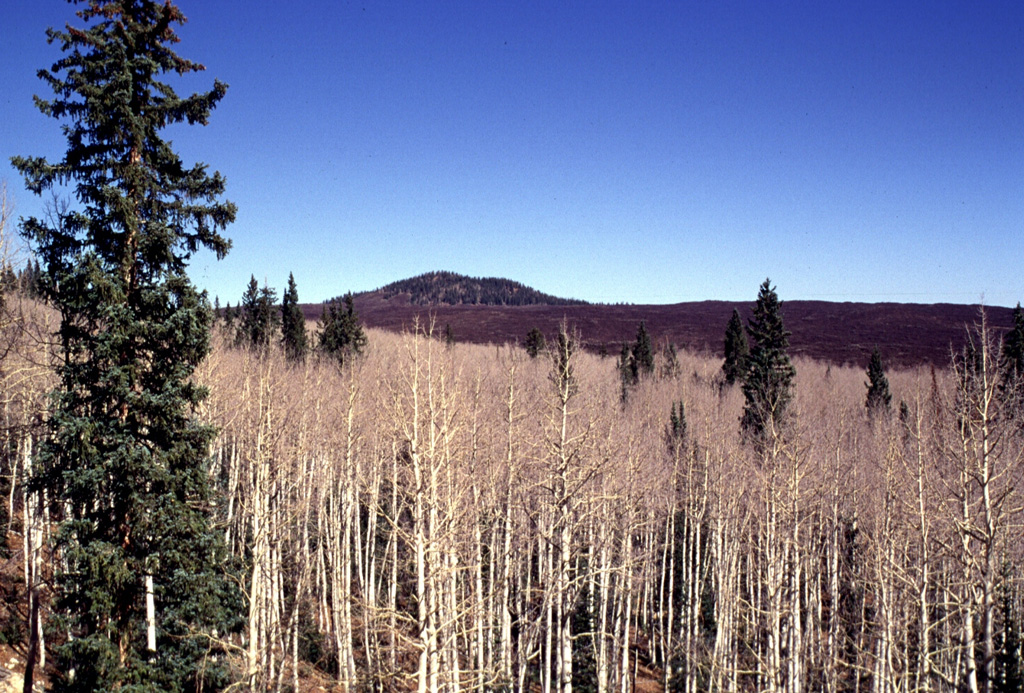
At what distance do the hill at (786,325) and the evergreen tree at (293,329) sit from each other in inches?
1128

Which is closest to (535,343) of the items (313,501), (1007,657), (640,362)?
(640,362)

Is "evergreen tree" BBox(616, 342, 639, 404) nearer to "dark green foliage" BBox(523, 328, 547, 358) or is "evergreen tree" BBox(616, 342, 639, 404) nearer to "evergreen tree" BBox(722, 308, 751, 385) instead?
"dark green foliage" BBox(523, 328, 547, 358)

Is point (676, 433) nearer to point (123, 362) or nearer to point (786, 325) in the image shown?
point (123, 362)

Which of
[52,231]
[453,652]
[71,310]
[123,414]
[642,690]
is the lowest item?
[642,690]

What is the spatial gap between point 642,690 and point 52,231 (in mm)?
25932

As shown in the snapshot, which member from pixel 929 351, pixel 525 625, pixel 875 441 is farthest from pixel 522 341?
pixel 525 625

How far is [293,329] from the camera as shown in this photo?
54.6 meters

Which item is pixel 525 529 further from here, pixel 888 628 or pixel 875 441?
pixel 875 441

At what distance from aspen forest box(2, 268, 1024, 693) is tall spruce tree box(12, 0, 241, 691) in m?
0.98

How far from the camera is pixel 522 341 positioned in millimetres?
99625

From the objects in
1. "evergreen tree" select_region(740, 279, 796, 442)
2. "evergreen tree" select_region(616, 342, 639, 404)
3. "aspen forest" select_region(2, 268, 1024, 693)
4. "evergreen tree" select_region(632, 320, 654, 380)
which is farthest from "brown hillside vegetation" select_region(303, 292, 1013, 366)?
"aspen forest" select_region(2, 268, 1024, 693)

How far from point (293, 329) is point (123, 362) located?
150 ft

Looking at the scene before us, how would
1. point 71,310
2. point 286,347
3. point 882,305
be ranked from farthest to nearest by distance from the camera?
1. point 882,305
2. point 286,347
3. point 71,310

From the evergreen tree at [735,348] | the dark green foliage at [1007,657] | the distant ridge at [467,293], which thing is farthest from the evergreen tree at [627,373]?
the distant ridge at [467,293]
